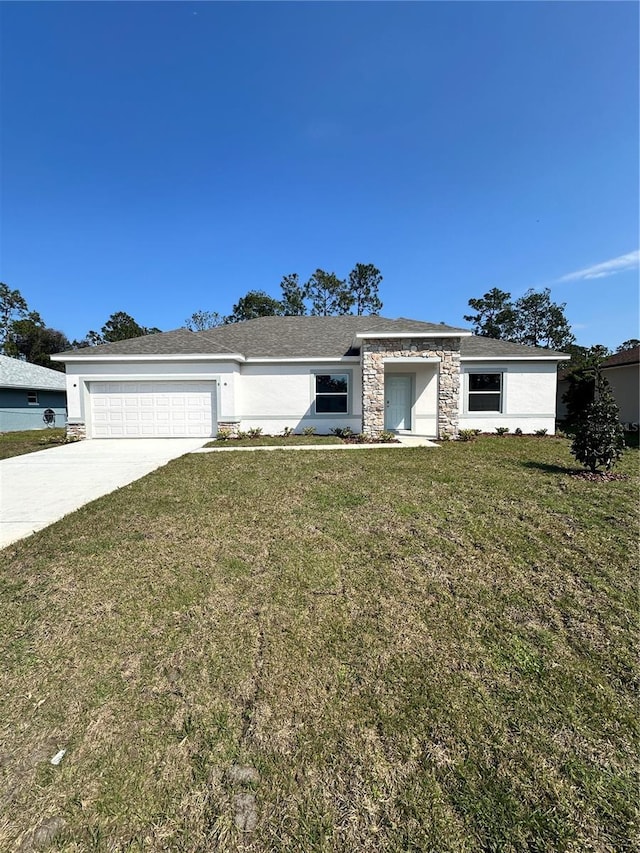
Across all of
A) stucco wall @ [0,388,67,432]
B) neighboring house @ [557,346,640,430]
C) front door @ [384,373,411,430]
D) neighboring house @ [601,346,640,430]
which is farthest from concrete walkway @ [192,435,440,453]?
stucco wall @ [0,388,67,432]

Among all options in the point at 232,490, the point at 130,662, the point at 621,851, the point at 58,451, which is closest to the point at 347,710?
the point at 621,851

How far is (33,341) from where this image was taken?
131 ft

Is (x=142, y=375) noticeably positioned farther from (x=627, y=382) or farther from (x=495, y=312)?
(x=495, y=312)

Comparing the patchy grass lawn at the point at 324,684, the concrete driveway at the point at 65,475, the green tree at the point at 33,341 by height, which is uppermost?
the green tree at the point at 33,341

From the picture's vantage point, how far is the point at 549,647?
2.72 meters

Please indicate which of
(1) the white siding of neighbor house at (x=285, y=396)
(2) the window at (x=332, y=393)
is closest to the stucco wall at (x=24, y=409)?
(1) the white siding of neighbor house at (x=285, y=396)

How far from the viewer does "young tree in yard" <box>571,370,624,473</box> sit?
6.60m

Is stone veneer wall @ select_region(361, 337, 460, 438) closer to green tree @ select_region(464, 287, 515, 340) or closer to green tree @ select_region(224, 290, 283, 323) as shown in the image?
green tree @ select_region(224, 290, 283, 323)

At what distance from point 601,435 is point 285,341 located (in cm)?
1175

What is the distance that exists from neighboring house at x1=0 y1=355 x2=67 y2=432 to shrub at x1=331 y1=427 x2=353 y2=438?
15.7 metres

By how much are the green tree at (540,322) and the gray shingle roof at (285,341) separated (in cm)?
3240

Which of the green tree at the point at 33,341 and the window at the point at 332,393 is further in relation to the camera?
the green tree at the point at 33,341

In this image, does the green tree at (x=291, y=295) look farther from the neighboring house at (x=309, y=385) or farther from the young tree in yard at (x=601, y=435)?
the young tree in yard at (x=601, y=435)

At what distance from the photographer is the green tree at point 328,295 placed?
37.4m
